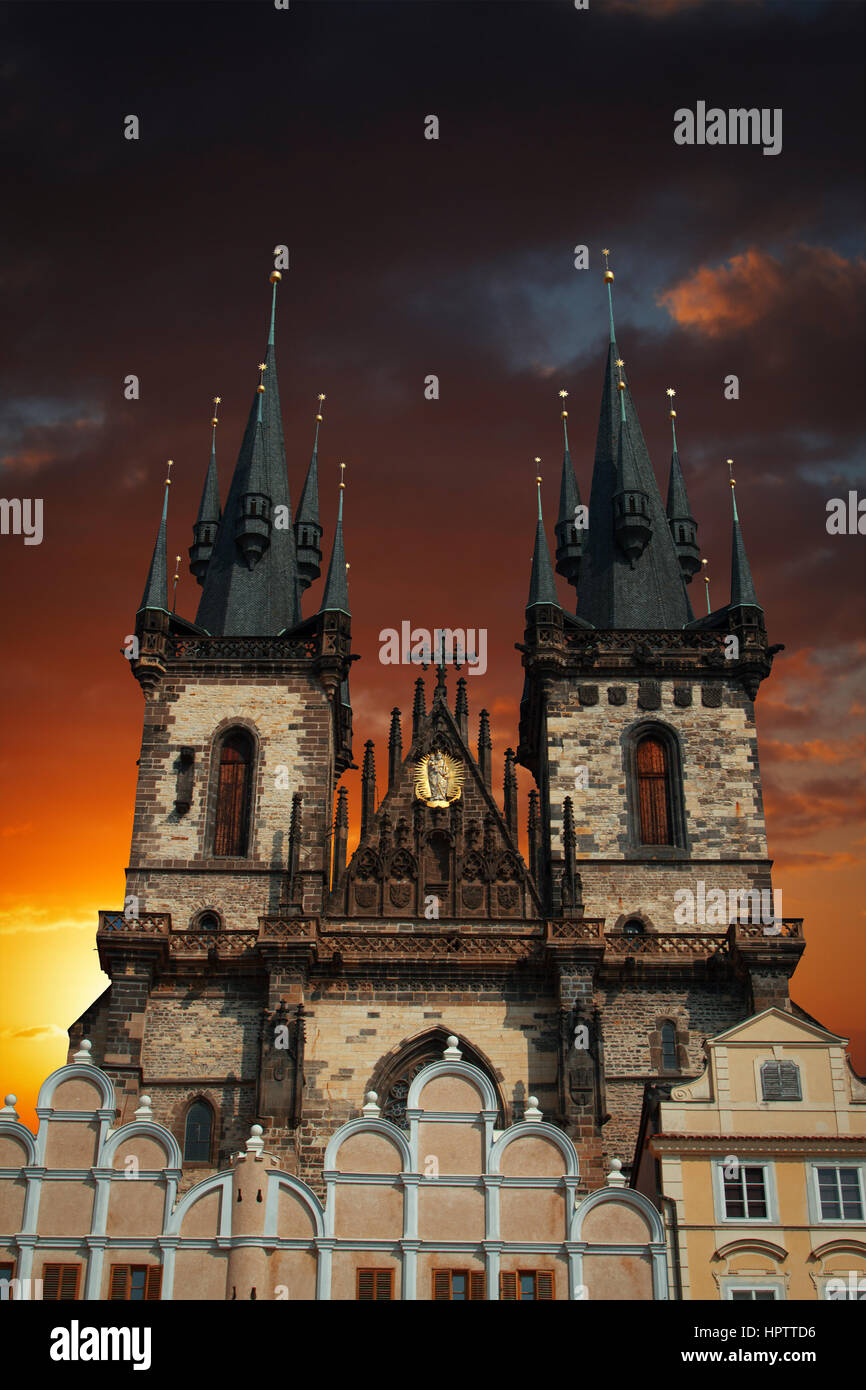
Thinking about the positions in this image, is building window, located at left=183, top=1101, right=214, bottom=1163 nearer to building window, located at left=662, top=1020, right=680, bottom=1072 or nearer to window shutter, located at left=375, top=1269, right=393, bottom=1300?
building window, located at left=662, top=1020, right=680, bottom=1072

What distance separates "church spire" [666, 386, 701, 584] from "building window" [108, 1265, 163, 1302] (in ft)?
106

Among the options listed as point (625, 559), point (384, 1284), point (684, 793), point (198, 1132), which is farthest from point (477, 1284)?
point (625, 559)

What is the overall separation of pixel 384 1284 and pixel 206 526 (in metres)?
31.9

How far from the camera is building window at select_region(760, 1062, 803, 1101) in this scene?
22.3 meters

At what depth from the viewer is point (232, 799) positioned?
130 feet

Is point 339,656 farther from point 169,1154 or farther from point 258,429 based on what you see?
point 169,1154

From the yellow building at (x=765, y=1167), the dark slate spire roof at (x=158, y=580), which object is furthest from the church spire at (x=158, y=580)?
the yellow building at (x=765, y=1167)

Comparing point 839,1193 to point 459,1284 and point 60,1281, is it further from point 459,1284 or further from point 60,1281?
point 60,1281

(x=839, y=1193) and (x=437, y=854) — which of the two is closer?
(x=839, y=1193)

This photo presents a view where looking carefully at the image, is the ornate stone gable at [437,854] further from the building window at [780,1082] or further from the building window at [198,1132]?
the building window at [780,1082]

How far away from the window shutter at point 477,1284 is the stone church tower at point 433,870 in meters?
11.6

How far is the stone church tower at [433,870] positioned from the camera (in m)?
34.1
